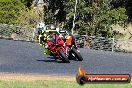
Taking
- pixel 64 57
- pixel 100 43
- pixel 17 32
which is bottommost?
pixel 100 43

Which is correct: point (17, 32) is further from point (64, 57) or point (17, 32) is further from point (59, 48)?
point (64, 57)

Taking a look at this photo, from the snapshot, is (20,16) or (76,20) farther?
(20,16)

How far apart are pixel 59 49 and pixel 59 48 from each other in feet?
0.29

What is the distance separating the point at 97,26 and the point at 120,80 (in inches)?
1324

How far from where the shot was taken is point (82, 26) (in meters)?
39.5

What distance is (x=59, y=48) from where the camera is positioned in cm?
1864

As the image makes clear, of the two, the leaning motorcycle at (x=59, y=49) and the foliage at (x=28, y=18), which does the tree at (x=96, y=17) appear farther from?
the leaning motorcycle at (x=59, y=49)

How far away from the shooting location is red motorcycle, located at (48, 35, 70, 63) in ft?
60.7

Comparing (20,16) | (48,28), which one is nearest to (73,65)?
(48,28)

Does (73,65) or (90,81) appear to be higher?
(90,81)

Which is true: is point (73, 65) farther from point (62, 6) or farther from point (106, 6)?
point (62, 6)

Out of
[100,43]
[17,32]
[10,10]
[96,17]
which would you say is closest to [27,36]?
[17,32]

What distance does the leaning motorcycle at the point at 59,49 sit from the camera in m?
18.5

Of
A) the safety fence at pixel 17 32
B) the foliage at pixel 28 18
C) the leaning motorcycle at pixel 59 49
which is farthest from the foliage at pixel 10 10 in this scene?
the leaning motorcycle at pixel 59 49
